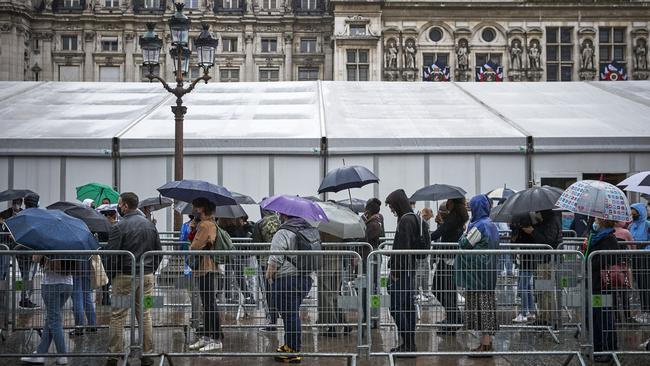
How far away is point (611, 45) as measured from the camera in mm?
47188

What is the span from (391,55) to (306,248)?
1534 inches

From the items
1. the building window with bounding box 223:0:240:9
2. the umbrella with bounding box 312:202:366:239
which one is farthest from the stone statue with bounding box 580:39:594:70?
the umbrella with bounding box 312:202:366:239

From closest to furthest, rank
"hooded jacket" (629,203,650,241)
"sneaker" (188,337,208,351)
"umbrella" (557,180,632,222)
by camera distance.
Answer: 1. "sneaker" (188,337,208,351)
2. "umbrella" (557,180,632,222)
3. "hooded jacket" (629,203,650,241)

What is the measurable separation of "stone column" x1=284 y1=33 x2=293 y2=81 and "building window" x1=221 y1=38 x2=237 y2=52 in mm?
3405

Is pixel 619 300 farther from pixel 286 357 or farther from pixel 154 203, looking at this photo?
pixel 154 203

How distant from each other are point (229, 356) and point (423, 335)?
2501 mm

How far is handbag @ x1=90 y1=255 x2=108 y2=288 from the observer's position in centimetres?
836

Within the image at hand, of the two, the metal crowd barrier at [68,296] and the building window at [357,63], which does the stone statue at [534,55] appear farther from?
the metal crowd barrier at [68,296]

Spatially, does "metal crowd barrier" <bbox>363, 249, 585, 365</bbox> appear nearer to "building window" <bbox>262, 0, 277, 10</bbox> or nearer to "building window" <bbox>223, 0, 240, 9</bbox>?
"building window" <bbox>262, 0, 277, 10</bbox>

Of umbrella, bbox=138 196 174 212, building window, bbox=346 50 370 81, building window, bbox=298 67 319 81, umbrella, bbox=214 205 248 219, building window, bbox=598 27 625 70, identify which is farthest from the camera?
building window, bbox=298 67 319 81

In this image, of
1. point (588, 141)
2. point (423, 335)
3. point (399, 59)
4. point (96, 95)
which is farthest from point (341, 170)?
point (399, 59)

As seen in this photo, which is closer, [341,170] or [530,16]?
[341,170]

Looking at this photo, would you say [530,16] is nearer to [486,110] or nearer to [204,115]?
[486,110]

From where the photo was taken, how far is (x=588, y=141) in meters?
20.0
